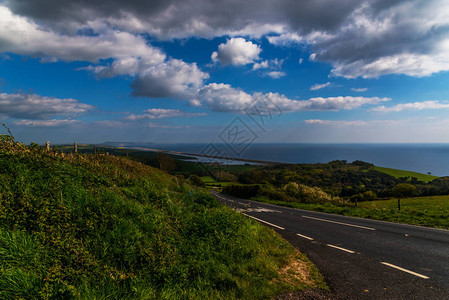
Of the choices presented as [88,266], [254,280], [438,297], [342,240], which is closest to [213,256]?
[254,280]

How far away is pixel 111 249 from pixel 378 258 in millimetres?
7499

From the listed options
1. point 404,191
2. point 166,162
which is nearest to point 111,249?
point 166,162

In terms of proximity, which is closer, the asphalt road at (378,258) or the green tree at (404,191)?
the asphalt road at (378,258)

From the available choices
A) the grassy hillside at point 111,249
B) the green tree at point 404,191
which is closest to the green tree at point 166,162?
the grassy hillside at point 111,249

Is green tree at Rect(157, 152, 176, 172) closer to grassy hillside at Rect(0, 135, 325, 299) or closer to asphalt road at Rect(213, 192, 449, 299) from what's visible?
asphalt road at Rect(213, 192, 449, 299)

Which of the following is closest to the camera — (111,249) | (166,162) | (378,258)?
(111,249)

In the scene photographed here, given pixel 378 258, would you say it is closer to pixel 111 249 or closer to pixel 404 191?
pixel 111 249

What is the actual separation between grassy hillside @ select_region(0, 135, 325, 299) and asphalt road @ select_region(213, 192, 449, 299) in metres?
0.78

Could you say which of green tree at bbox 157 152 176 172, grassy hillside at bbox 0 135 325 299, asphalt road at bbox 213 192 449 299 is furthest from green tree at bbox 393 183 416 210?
grassy hillside at bbox 0 135 325 299

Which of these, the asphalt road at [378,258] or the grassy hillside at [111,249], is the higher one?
the grassy hillside at [111,249]

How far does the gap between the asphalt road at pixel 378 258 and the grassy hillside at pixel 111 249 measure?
30.9 inches

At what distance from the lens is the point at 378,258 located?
22.2 ft

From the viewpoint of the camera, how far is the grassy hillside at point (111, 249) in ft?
12.3

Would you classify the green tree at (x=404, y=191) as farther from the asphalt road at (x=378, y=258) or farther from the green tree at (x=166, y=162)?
the green tree at (x=166, y=162)
